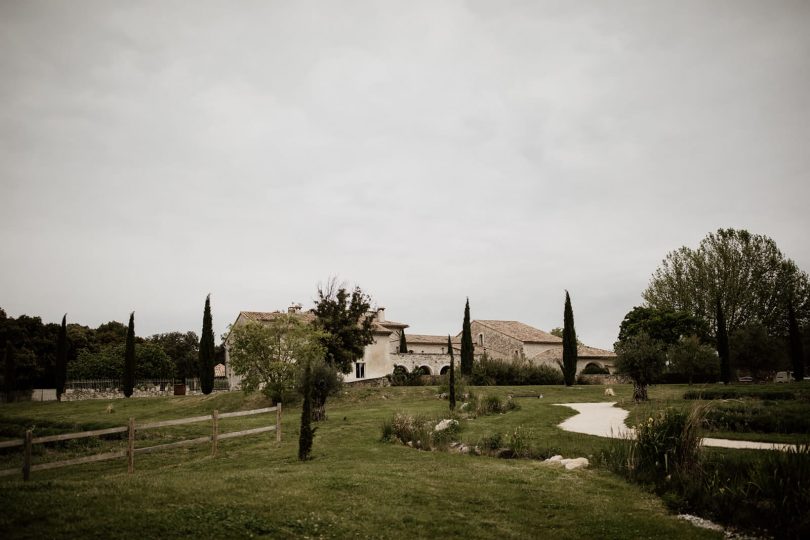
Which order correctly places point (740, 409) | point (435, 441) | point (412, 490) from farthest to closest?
point (740, 409)
point (435, 441)
point (412, 490)

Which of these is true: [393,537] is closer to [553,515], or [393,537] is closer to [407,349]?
[553,515]

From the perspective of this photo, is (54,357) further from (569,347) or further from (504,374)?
(569,347)

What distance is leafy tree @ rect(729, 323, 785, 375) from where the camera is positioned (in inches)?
1764

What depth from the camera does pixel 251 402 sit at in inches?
1366

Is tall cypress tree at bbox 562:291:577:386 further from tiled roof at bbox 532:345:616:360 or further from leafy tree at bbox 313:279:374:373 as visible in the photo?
leafy tree at bbox 313:279:374:373

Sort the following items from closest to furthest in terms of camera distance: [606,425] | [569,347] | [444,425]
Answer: [444,425]
[606,425]
[569,347]

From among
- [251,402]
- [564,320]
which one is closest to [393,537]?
[251,402]

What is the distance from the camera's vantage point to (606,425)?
775 inches

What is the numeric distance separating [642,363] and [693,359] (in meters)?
20.7

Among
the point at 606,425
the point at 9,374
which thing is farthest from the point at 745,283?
the point at 9,374

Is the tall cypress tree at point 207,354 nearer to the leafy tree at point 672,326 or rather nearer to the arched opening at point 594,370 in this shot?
the arched opening at point 594,370

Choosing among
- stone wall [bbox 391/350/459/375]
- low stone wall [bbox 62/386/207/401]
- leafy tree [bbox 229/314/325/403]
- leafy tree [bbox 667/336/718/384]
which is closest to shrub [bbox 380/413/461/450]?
leafy tree [bbox 229/314/325/403]

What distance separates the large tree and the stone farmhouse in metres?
11.4

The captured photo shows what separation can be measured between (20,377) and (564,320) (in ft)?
172
